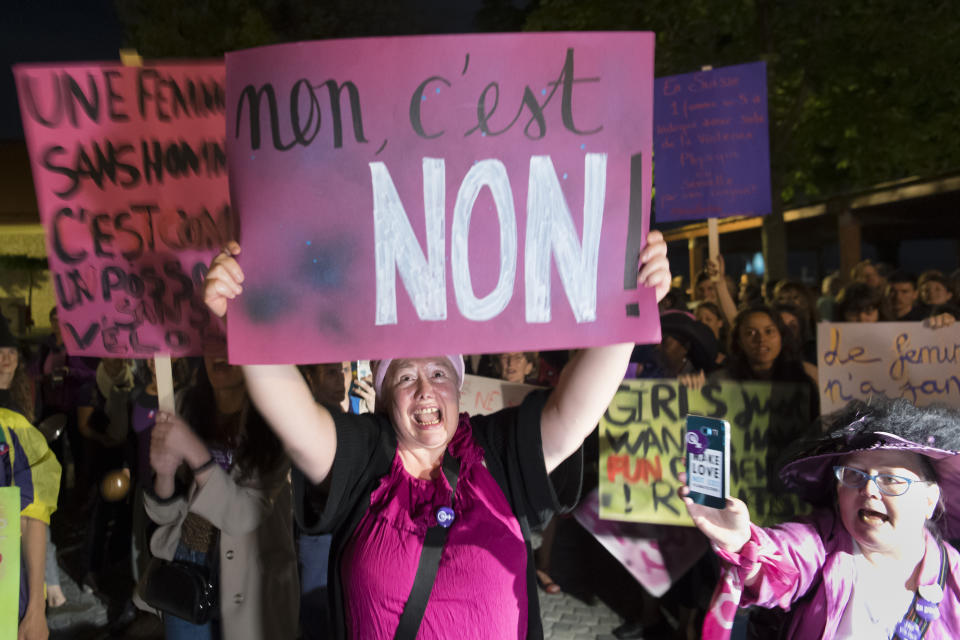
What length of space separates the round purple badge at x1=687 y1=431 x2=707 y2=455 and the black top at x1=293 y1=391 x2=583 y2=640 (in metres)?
0.32

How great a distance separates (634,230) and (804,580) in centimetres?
104

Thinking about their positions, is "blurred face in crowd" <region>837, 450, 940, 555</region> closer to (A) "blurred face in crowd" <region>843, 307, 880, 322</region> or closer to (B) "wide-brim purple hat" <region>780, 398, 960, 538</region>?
(B) "wide-brim purple hat" <region>780, 398, 960, 538</region>

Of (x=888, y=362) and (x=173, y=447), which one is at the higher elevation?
(x=888, y=362)

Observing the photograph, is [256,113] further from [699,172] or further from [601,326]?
[699,172]

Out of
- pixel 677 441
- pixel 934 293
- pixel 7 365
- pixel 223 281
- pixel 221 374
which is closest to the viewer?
pixel 223 281

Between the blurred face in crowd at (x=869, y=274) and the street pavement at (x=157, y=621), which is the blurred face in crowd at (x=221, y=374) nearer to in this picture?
the street pavement at (x=157, y=621)

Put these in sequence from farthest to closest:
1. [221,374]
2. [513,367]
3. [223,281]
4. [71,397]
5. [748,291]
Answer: [748,291] → [71,397] → [513,367] → [221,374] → [223,281]

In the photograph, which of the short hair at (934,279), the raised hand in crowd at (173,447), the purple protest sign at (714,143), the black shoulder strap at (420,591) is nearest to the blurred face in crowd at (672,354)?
the purple protest sign at (714,143)

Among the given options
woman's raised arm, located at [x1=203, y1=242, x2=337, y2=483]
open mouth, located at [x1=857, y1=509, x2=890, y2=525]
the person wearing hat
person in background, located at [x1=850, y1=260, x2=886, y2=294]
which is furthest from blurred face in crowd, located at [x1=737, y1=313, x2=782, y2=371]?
person in background, located at [x1=850, y1=260, x2=886, y2=294]

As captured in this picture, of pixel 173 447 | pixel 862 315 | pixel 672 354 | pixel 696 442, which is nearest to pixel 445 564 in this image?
pixel 696 442

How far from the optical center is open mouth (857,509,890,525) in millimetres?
2174

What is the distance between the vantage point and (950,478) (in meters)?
2.28

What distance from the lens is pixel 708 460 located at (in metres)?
1.90

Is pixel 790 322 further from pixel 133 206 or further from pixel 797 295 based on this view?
pixel 133 206
